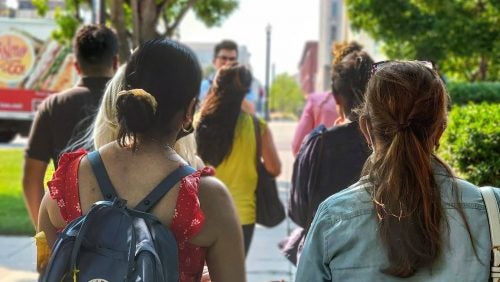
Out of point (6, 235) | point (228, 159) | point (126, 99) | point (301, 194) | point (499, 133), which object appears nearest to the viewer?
point (126, 99)

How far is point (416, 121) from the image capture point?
7.24 feet

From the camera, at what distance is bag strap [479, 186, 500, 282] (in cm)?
215

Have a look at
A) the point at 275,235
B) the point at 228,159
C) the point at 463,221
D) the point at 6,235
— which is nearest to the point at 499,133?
the point at 228,159

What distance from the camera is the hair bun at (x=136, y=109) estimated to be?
2.43m

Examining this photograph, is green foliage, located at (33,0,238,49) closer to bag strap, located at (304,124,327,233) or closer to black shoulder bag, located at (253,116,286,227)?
black shoulder bag, located at (253,116,286,227)

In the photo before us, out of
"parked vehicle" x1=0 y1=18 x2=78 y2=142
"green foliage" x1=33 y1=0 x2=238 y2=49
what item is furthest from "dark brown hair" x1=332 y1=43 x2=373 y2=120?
"parked vehicle" x1=0 y1=18 x2=78 y2=142

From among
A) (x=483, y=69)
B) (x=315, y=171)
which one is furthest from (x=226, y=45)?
(x=483, y=69)

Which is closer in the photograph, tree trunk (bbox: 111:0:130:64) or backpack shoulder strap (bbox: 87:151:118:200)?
backpack shoulder strap (bbox: 87:151:118:200)

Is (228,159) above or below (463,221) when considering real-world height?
below

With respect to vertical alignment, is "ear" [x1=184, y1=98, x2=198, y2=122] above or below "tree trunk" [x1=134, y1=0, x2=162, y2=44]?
above

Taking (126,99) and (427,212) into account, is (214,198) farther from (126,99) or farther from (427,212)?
(427,212)

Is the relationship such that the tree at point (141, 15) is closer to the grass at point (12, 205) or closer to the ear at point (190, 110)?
the grass at point (12, 205)

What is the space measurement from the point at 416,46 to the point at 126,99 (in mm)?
17731

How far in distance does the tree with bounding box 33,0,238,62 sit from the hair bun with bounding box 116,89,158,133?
5017 mm
